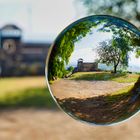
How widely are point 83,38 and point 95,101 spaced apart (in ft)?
0.94

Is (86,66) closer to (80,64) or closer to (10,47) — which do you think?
(80,64)

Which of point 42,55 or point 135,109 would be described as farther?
point 42,55

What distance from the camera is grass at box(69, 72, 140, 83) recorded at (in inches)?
77.0

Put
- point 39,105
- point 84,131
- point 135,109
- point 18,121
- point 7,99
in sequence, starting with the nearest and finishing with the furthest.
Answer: point 135,109 < point 84,131 < point 18,121 < point 39,105 < point 7,99

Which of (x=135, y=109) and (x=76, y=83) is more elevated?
(x=76, y=83)

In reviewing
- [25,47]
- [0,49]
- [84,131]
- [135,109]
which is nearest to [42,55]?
[25,47]

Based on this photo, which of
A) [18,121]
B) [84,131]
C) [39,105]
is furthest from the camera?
[39,105]

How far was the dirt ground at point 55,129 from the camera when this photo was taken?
370 inches

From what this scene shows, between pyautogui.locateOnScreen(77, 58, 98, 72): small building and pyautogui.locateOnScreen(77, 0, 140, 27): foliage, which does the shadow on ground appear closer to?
pyautogui.locateOnScreen(77, 58, 98, 72): small building

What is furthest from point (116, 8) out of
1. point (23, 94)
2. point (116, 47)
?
point (23, 94)

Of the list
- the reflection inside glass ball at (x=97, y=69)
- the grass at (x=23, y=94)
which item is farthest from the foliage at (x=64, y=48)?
the grass at (x=23, y=94)

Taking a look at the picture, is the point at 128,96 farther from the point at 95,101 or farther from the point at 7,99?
the point at 7,99

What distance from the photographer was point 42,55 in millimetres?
27125

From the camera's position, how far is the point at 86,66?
6.42 feet
